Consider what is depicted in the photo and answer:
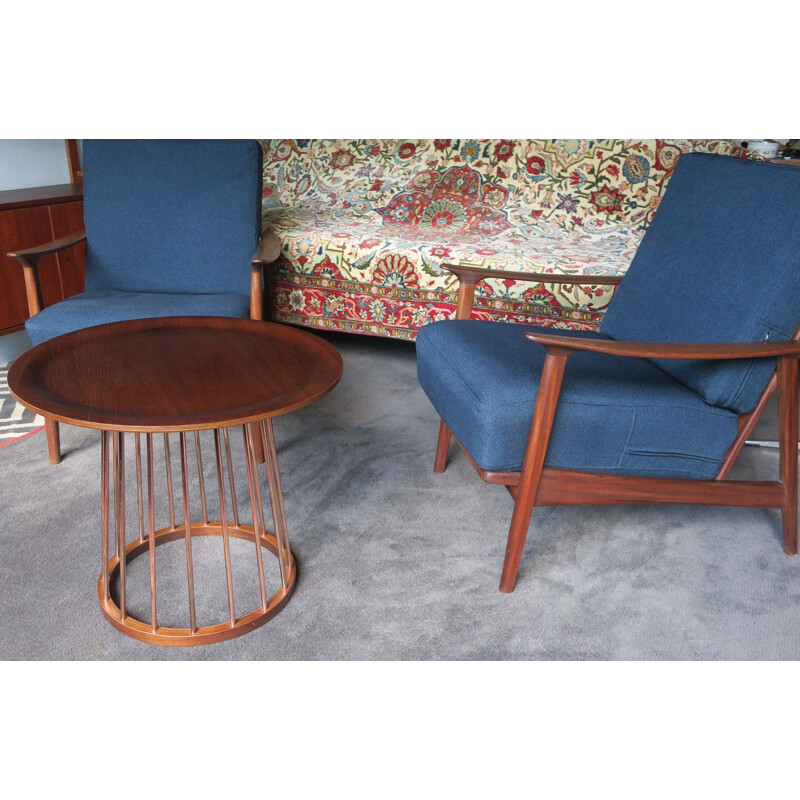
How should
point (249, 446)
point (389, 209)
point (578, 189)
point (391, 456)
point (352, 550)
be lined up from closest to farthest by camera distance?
1. point (249, 446)
2. point (352, 550)
3. point (391, 456)
4. point (578, 189)
5. point (389, 209)

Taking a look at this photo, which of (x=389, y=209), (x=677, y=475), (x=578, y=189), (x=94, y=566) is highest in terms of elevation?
(x=578, y=189)

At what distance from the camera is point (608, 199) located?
3020mm

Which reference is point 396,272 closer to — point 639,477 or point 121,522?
point 639,477

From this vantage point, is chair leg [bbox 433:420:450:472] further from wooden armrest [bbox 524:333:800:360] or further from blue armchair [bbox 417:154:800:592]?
wooden armrest [bbox 524:333:800:360]

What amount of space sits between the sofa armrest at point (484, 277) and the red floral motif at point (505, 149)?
1419mm

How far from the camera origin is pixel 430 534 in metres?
1.74

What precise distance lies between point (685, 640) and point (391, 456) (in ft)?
3.33

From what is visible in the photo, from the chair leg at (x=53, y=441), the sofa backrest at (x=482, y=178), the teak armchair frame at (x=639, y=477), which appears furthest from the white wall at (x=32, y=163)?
the teak armchair frame at (x=639, y=477)

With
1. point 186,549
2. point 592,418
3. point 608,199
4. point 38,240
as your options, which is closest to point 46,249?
point 38,240

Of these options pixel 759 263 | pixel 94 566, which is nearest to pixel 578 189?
pixel 759 263

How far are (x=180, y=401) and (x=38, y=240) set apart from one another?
208 cm

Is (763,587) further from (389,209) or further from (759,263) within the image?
(389,209)

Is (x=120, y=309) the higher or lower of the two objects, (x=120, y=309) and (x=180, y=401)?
the lower

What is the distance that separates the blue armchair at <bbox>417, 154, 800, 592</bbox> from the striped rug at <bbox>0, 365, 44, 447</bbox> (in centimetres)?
140
